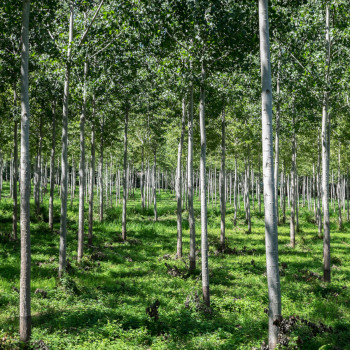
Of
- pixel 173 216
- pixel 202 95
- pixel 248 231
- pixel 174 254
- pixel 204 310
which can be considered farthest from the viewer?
pixel 173 216

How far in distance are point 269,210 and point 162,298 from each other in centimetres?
552

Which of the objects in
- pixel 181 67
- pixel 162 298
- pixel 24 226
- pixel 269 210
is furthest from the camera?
pixel 162 298

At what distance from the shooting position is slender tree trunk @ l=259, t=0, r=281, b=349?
4.93 meters

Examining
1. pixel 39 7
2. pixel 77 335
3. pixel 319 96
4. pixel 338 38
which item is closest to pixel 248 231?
pixel 319 96

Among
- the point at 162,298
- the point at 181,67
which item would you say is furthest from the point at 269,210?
the point at 162,298

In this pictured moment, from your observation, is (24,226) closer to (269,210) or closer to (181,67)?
(269,210)


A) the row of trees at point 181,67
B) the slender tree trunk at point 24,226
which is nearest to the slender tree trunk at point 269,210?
the row of trees at point 181,67

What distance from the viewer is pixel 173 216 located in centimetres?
2712

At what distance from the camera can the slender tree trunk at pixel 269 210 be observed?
4934 mm

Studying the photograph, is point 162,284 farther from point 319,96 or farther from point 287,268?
point 319,96

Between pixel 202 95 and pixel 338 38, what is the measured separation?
20.6ft

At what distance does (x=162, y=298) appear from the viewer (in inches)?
354

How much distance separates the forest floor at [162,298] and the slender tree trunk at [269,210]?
306 millimetres

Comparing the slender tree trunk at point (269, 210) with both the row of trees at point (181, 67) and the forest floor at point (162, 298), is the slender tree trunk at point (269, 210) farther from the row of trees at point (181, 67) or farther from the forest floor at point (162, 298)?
the forest floor at point (162, 298)
